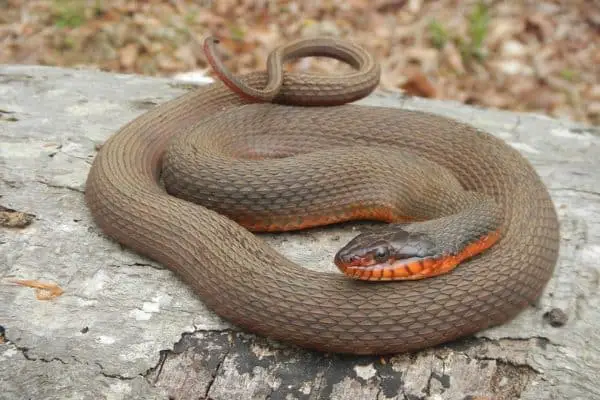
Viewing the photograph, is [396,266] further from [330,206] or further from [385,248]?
[330,206]

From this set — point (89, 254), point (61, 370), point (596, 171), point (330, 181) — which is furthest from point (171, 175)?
point (596, 171)

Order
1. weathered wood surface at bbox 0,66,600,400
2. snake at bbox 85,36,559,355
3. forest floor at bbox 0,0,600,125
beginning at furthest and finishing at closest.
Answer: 1. forest floor at bbox 0,0,600,125
2. snake at bbox 85,36,559,355
3. weathered wood surface at bbox 0,66,600,400

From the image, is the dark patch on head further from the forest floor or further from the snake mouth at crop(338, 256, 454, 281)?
the forest floor

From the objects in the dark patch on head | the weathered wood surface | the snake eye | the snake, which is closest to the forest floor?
the snake

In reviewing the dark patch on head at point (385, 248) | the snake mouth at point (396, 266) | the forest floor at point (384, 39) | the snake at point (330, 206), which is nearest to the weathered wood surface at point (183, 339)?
the snake at point (330, 206)

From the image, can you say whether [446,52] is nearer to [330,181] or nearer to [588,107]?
[588,107]

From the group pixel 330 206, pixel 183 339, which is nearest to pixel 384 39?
pixel 330 206

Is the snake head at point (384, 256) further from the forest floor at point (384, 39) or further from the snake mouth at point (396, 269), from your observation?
the forest floor at point (384, 39)
